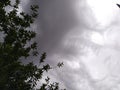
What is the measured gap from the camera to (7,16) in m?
11.5

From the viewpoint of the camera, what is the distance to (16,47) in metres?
11.6

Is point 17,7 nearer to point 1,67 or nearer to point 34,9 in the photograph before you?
point 34,9

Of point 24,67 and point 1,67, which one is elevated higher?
point 24,67

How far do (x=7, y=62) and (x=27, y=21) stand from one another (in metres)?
2.75

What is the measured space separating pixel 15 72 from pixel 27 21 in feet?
9.50

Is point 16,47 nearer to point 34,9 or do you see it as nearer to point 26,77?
point 26,77

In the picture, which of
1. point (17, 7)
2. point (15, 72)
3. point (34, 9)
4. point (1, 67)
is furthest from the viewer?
point (34, 9)

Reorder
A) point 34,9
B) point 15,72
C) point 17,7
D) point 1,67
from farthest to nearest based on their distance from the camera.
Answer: point 34,9
point 17,7
point 15,72
point 1,67

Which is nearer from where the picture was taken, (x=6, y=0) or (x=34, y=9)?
(x=6, y=0)

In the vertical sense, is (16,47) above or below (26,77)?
above

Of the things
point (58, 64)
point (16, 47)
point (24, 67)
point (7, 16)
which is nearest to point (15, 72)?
point (24, 67)

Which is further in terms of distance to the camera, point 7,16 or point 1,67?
point 7,16

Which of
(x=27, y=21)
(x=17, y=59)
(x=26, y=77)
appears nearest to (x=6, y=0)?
(x=27, y=21)

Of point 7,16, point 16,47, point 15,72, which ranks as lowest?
point 15,72
